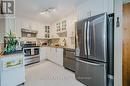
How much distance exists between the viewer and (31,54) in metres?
5.91

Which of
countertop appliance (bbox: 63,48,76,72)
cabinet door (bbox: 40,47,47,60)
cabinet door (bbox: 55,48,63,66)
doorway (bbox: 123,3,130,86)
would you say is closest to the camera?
doorway (bbox: 123,3,130,86)

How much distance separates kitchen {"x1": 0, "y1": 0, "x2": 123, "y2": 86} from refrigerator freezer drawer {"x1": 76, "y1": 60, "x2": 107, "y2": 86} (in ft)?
0.10

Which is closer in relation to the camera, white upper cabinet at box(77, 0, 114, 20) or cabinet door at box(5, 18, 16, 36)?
white upper cabinet at box(77, 0, 114, 20)

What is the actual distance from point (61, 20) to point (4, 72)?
4186 millimetres

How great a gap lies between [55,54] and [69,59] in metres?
1.62

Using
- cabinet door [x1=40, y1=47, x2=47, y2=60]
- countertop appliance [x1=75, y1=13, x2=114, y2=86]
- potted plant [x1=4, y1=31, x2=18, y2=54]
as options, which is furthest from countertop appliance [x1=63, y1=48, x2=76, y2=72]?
cabinet door [x1=40, y1=47, x2=47, y2=60]

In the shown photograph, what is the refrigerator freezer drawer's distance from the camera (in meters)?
2.47

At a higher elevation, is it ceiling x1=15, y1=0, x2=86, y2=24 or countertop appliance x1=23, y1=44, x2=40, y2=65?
ceiling x1=15, y1=0, x2=86, y2=24

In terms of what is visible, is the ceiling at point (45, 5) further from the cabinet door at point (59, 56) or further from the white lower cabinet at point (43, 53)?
the white lower cabinet at point (43, 53)

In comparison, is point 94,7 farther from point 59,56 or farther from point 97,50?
point 59,56

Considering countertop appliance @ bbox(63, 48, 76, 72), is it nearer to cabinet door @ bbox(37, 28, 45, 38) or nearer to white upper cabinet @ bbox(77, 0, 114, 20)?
white upper cabinet @ bbox(77, 0, 114, 20)

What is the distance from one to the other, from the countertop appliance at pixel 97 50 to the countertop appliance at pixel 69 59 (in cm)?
105

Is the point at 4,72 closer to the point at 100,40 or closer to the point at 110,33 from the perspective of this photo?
the point at 100,40

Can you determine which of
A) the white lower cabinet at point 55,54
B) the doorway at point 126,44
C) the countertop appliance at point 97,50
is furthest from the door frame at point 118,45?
the white lower cabinet at point 55,54
